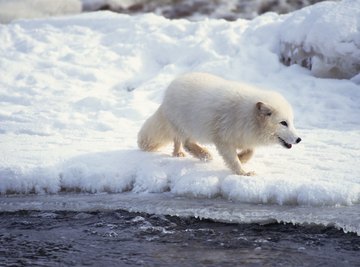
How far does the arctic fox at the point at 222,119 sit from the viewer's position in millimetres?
6367

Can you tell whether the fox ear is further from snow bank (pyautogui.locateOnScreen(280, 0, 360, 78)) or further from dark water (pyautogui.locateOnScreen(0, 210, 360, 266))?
snow bank (pyautogui.locateOnScreen(280, 0, 360, 78))

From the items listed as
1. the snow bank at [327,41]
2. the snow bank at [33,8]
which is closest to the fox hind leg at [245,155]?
the snow bank at [327,41]

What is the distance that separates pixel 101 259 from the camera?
477 cm

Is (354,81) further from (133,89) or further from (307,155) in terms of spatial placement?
(133,89)

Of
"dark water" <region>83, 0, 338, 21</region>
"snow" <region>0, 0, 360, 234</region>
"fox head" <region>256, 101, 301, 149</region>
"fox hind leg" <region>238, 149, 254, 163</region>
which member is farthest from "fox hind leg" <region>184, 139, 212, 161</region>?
"dark water" <region>83, 0, 338, 21</region>

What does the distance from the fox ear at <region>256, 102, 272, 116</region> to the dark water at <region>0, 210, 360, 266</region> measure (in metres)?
1.32

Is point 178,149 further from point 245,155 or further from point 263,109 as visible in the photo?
point 263,109

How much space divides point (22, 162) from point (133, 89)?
407 cm

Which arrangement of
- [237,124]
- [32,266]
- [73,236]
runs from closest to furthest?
[32,266] < [73,236] < [237,124]

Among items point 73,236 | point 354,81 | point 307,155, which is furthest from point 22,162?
point 354,81

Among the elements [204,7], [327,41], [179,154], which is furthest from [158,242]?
[204,7]

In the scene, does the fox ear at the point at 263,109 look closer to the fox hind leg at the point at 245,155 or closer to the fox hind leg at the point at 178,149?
the fox hind leg at the point at 245,155

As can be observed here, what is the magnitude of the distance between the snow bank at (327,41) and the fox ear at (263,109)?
12.6ft

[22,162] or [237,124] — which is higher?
[237,124]
